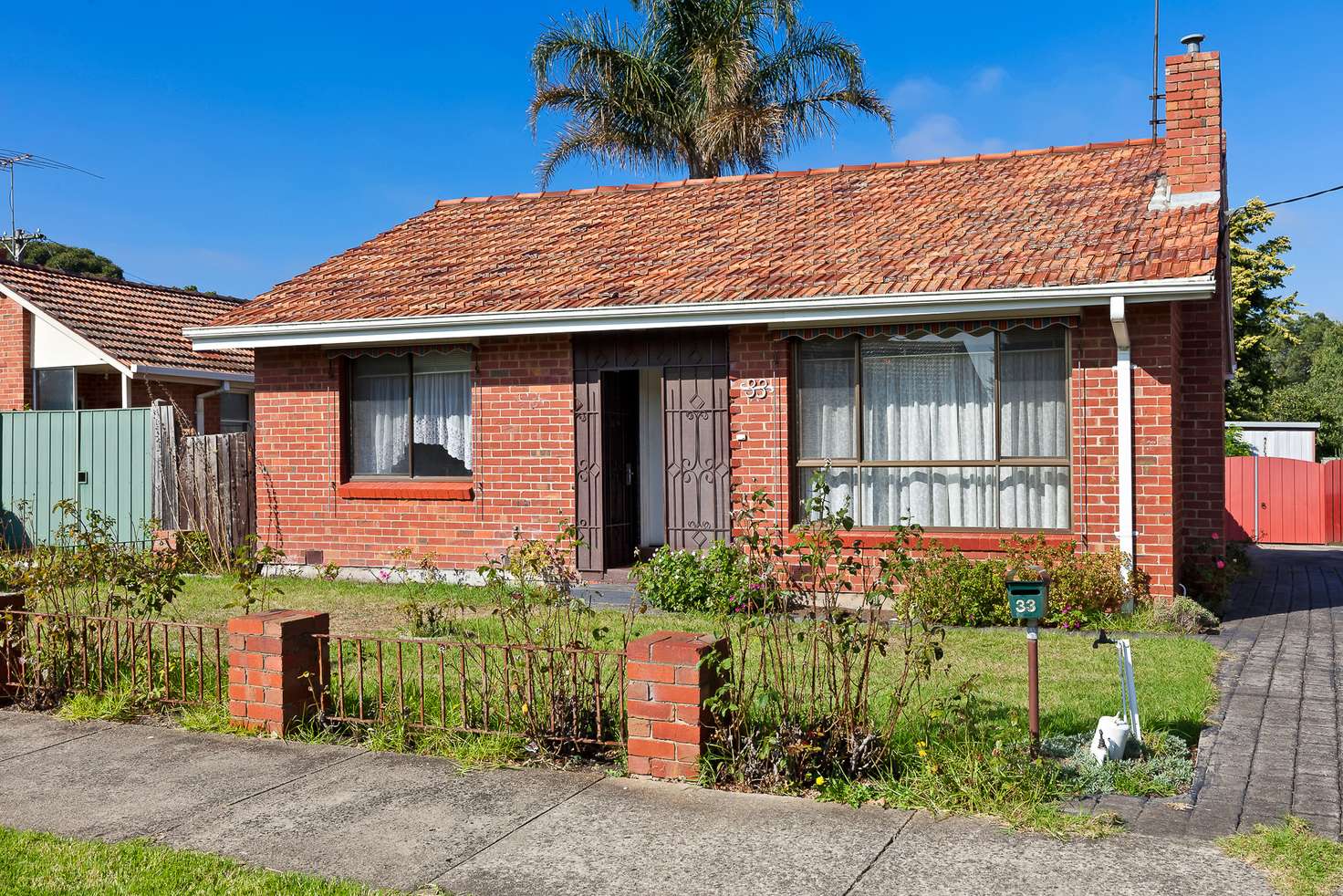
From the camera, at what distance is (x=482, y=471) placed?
12.6 metres

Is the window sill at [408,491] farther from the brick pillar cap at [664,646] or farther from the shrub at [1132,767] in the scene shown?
the shrub at [1132,767]

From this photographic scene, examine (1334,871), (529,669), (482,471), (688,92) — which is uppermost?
(688,92)

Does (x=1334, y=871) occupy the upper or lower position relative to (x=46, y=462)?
lower

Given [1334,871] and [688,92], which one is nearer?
[1334,871]

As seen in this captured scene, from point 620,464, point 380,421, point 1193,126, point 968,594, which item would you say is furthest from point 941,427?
point 380,421

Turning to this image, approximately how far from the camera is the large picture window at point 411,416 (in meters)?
12.9

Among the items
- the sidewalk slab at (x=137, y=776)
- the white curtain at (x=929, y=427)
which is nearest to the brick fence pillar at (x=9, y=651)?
the sidewalk slab at (x=137, y=776)

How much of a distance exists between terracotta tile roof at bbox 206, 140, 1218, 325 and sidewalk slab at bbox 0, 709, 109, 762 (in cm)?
598

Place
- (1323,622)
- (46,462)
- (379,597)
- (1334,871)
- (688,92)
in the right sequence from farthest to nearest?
(688,92)
(46,462)
(379,597)
(1323,622)
(1334,871)

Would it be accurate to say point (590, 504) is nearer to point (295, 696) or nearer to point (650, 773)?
point (295, 696)

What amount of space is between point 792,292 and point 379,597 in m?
5.00

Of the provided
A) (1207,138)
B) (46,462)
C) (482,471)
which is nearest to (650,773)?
(482,471)

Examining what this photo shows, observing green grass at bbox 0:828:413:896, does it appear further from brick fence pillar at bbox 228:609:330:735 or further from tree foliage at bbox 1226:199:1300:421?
tree foliage at bbox 1226:199:1300:421

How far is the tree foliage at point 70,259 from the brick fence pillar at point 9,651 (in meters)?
47.5
